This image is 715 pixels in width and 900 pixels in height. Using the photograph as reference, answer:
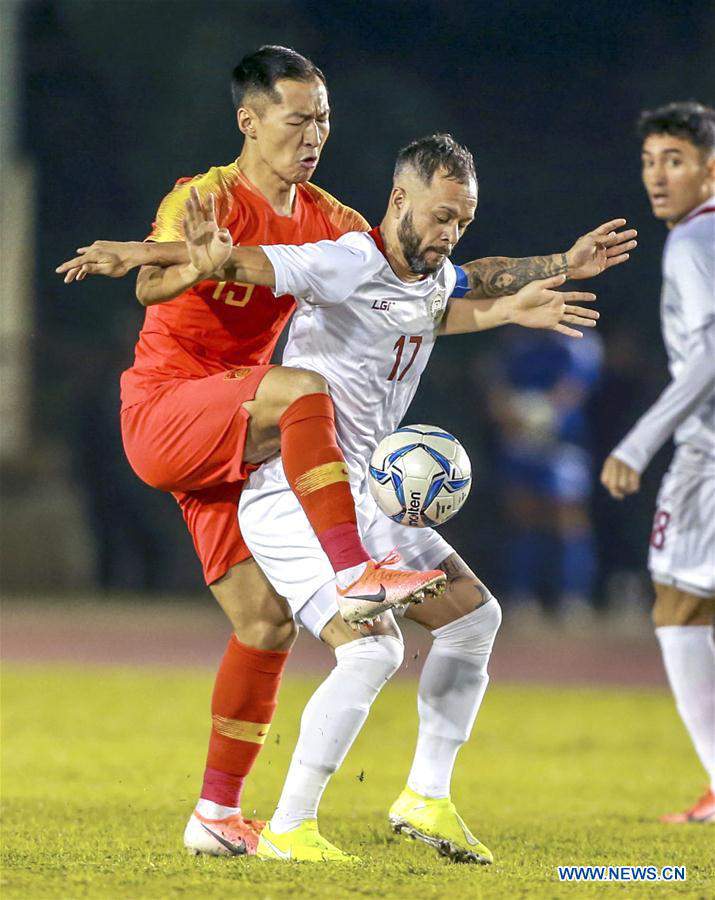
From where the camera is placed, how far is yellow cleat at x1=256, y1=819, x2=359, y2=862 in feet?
14.1

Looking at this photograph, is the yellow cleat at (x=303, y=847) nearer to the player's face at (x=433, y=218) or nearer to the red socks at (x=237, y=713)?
the red socks at (x=237, y=713)

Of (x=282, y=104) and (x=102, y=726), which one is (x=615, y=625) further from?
(x=282, y=104)

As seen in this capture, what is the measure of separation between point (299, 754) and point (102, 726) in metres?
3.96

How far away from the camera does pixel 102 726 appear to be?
8.09 metres

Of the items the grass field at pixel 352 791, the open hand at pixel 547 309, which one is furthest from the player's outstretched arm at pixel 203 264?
the grass field at pixel 352 791

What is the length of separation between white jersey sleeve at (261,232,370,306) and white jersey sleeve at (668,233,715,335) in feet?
5.26

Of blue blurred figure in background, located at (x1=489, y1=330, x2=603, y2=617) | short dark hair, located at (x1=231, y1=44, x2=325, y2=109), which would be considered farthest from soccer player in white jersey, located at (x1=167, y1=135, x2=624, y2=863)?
blue blurred figure in background, located at (x1=489, y1=330, x2=603, y2=617)

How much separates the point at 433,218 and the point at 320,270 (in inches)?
15.3

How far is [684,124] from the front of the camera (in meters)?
5.75

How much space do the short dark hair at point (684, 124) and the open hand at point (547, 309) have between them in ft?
4.48

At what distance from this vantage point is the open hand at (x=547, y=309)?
15.4ft

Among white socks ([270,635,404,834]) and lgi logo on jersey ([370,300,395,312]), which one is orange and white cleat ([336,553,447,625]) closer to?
white socks ([270,635,404,834])

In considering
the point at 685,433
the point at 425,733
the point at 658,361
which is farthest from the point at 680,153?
the point at 658,361

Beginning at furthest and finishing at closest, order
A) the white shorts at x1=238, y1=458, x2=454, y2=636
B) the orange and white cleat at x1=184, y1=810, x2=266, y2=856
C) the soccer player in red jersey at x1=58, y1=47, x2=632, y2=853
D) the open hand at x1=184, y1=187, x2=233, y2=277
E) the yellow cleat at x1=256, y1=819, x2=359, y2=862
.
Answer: the orange and white cleat at x1=184, y1=810, x2=266, y2=856
the soccer player in red jersey at x1=58, y1=47, x2=632, y2=853
the white shorts at x1=238, y1=458, x2=454, y2=636
the yellow cleat at x1=256, y1=819, x2=359, y2=862
the open hand at x1=184, y1=187, x2=233, y2=277
